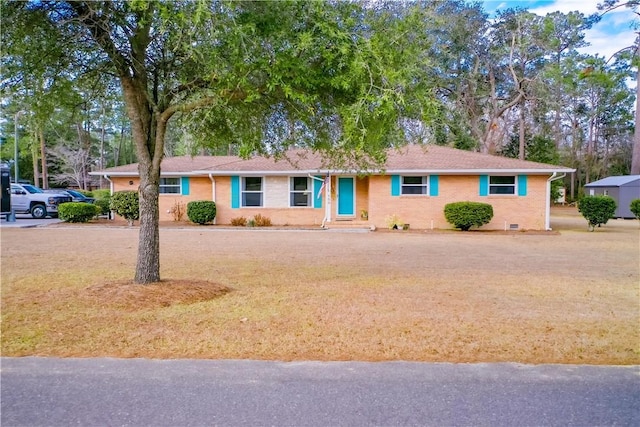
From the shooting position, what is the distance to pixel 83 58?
7.15 meters

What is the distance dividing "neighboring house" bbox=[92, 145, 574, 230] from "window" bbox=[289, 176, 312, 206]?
0.15ft

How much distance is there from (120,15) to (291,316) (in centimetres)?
470

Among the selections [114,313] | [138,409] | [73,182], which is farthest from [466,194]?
[73,182]

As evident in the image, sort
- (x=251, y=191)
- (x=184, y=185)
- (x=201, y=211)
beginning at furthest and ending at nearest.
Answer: (x=184, y=185)
(x=251, y=191)
(x=201, y=211)

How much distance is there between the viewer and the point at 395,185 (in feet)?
62.6

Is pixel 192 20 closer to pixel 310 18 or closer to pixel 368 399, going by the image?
pixel 310 18

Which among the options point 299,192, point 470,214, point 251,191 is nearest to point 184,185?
point 251,191

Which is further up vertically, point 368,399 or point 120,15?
point 120,15

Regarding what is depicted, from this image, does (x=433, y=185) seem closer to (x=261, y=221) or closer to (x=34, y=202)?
(x=261, y=221)

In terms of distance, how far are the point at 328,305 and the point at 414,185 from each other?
1360cm

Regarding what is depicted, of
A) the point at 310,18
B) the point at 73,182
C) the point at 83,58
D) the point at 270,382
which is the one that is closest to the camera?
the point at 270,382

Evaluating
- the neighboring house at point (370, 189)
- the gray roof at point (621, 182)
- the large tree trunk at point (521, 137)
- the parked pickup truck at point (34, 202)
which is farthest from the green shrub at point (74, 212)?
the gray roof at point (621, 182)

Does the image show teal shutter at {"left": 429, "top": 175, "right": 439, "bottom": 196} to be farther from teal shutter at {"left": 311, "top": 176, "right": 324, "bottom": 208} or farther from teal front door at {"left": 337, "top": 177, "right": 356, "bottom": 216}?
teal shutter at {"left": 311, "top": 176, "right": 324, "bottom": 208}

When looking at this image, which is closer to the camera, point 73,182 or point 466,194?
point 466,194
